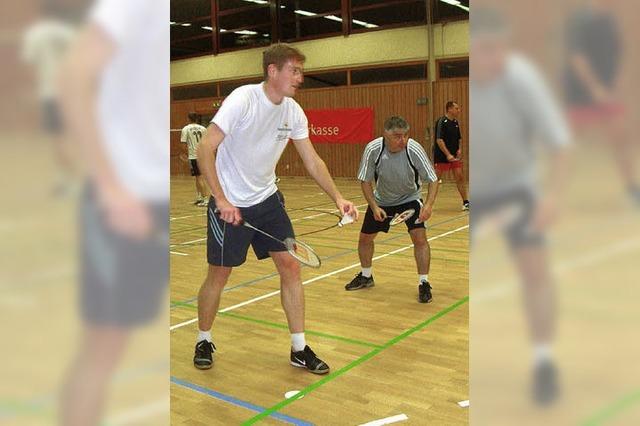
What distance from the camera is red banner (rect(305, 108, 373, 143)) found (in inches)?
690

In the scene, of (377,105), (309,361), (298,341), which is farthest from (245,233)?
(377,105)

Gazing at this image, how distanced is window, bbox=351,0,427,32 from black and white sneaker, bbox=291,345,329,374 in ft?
46.9

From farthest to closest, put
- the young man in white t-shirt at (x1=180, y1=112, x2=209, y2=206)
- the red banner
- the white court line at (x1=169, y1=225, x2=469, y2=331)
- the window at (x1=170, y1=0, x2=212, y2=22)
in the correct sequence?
1. the window at (x1=170, y1=0, x2=212, y2=22)
2. the red banner
3. the young man in white t-shirt at (x1=180, y1=112, x2=209, y2=206)
4. the white court line at (x1=169, y1=225, x2=469, y2=331)

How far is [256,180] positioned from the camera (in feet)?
11.8

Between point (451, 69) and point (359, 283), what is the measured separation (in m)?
12.0

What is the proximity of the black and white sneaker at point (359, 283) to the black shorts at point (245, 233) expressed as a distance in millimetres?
1958
